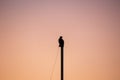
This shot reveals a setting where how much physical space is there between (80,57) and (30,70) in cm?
64

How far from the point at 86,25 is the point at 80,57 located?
0.40 m

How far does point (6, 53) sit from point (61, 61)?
27.1 inches

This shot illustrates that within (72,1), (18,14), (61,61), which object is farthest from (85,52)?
(18,14)

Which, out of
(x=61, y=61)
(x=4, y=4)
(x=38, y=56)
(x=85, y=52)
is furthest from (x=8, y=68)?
(x=85, y=52)

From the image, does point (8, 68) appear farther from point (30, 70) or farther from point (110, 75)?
point (110, 75)

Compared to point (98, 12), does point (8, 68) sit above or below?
below

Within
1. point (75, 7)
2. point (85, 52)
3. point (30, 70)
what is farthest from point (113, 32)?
point (30, 70)

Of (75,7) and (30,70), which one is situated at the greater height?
(75,7)

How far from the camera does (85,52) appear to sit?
192 cm

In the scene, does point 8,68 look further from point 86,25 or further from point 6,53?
point 86,25

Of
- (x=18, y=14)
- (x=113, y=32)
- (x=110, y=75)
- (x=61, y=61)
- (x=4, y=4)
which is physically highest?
(x=4, y=4)

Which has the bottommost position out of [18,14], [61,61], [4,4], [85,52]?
[61,61]

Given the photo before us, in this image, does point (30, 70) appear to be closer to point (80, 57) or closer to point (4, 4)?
point (80, 57)

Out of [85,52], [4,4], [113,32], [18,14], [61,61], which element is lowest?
[61,61]
